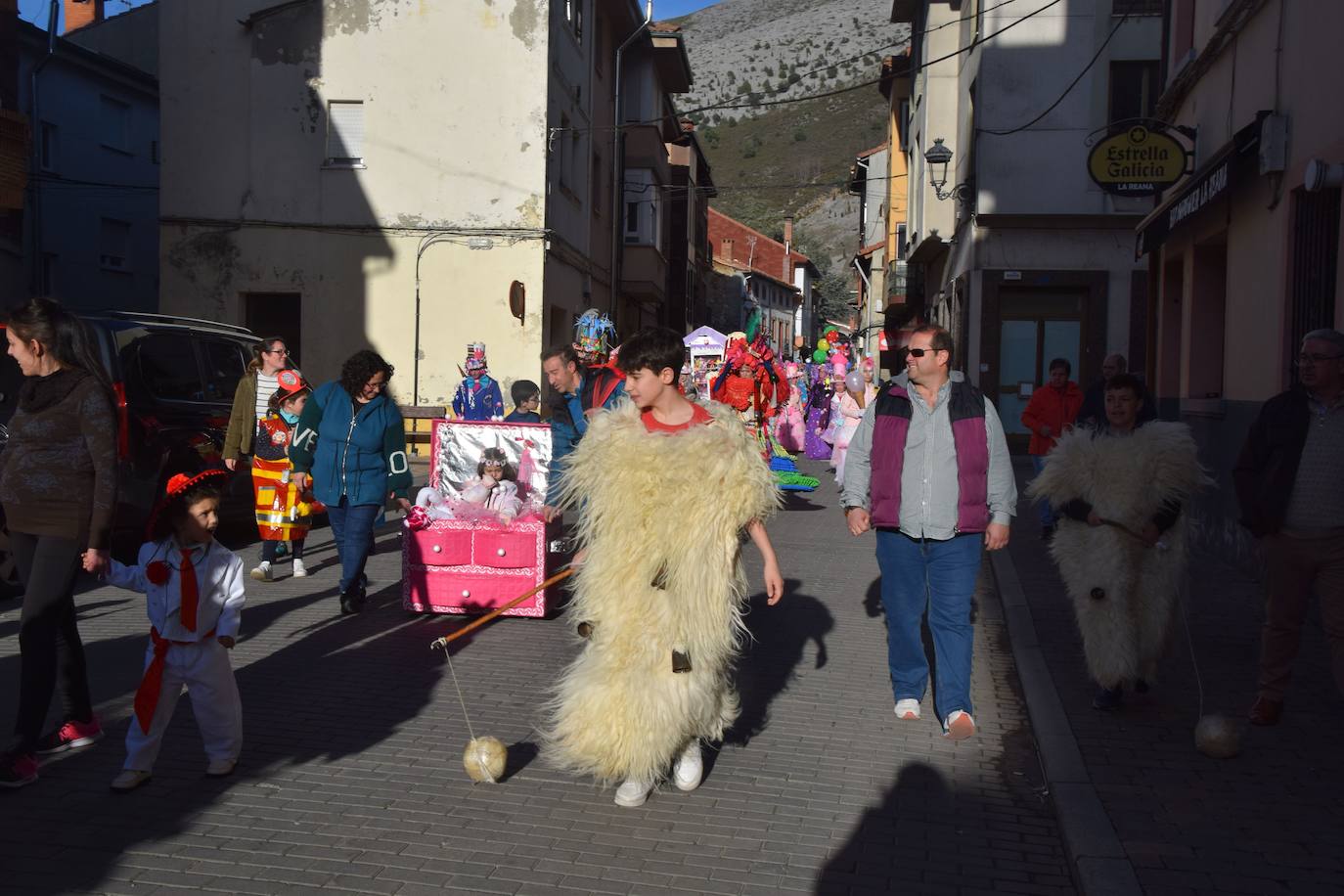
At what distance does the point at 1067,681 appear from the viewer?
266 inches

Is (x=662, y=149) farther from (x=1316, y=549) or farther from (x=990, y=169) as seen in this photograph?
(x=1316, y=549)

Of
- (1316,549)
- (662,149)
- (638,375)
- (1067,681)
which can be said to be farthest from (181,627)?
(662,149)

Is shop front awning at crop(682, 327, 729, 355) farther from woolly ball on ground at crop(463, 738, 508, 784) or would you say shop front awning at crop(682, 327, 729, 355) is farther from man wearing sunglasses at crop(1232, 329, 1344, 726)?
woolly ball on ground at crop(463, 738, 508, 784)

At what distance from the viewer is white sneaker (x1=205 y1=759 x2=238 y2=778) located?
5.04m

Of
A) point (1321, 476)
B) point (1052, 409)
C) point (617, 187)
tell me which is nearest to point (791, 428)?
point (617, 187)

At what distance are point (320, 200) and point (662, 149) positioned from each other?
14752 mm

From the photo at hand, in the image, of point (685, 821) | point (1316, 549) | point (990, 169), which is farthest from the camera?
point (990, 169)

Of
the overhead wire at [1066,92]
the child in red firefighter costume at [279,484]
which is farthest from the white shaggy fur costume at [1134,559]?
the overhead wire at [1066,92]

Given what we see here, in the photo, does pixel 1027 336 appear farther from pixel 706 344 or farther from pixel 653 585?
pixel 653 585

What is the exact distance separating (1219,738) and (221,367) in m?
9.21

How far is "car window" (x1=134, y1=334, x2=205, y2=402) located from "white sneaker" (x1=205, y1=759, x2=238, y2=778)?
6256mm

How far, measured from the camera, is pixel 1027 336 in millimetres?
24438

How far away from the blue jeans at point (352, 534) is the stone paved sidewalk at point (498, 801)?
987mm

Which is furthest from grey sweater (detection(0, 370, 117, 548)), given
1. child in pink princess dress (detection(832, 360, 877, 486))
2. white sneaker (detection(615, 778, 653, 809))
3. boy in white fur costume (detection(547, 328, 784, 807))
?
child in pink princess dress (detection(832, 360, 877, 486))
